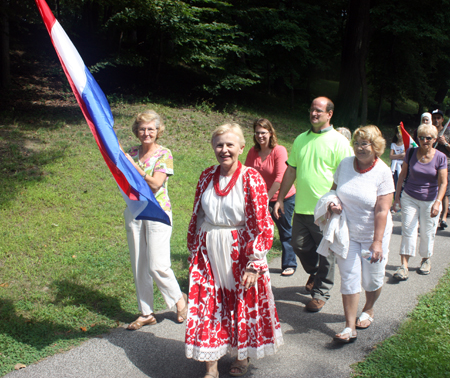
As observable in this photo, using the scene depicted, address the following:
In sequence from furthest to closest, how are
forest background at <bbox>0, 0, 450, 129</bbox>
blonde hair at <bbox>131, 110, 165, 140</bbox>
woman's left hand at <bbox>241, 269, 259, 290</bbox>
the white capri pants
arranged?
forest background at <bbox>0, 0, 450, 129</bbox>, blonde hair at <bbox>131, 110, 165, 140</bbox>, the white capri pants, woman's left hand at <bbox>241, 269, 259, 290</bbox>

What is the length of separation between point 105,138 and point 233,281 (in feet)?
5.11

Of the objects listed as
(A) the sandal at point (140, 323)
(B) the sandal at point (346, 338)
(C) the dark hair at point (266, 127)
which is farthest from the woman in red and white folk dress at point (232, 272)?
(C) the dark hair at point (266, 127)

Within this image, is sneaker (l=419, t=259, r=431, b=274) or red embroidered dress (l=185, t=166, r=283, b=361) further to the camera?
sneaker (l=419, t=259, r=431, b=274)

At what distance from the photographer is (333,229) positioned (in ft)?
13.0

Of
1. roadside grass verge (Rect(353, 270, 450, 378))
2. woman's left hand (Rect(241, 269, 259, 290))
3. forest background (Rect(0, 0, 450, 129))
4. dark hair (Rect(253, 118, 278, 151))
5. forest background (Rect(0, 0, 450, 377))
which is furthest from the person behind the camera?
forest background (Rect(0, 0, 450, 129))

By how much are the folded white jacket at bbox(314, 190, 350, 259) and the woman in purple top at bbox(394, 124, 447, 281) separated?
2063mm

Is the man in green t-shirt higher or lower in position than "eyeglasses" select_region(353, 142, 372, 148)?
lower

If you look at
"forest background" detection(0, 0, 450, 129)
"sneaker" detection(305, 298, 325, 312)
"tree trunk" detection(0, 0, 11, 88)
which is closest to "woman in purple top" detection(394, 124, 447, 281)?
"sneaker" detection(305, 298, 325, 312)

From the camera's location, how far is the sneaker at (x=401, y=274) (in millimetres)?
5555

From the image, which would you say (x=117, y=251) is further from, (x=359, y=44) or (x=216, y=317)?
(x=359, y=44)

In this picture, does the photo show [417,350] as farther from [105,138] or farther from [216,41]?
Answer: [216,41]

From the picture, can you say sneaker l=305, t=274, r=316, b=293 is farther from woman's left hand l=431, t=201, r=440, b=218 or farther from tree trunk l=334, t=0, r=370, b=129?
tree trunk l=334, t=0, r=370, b=129

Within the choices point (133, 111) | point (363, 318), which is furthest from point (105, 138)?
point (133, 111)

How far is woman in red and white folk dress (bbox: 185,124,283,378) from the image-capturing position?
3246 mm
